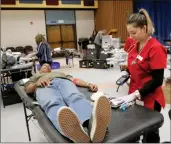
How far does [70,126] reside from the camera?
1.17m

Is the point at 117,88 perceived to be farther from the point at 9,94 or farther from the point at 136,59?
the point at 136,59

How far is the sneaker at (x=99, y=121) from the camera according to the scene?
117 centimetres

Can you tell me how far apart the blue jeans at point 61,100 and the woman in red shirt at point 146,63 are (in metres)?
0.37

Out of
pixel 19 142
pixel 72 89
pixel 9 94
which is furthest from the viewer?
pixel 9 94

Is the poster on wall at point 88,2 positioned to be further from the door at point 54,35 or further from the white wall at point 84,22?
the door at point 54,35

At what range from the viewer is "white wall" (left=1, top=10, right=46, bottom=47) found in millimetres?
8406

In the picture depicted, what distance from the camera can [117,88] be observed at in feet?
12.9

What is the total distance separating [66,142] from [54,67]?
5489 millimetres

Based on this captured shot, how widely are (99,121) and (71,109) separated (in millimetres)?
172

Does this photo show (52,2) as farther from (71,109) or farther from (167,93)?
(71,109)

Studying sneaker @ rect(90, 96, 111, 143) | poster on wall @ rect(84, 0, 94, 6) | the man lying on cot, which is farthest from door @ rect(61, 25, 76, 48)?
sneaker @ rect(90, 96, 111, 143)

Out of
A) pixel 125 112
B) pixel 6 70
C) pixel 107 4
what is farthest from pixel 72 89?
pixel 107 4

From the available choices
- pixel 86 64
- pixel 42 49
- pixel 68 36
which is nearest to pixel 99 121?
pixel 42 49

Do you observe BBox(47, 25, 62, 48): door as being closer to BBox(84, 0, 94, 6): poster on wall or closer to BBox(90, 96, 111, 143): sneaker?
BBox(84, 0, 94, 6): poster on wall
